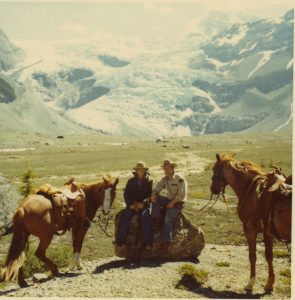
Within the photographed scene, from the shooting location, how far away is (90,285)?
12.5 m

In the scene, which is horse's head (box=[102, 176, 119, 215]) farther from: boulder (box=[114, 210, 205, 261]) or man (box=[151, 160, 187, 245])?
man (box=[151, 160, 187, 245])

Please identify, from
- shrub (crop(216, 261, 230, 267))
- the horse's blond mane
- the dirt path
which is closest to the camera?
the dirt path

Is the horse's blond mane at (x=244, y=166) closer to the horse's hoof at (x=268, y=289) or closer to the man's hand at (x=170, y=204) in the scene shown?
the man's hand at (x=170, y=204)

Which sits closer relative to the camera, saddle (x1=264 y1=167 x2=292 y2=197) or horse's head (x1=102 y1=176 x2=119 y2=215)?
saddle (x1=264 y1=167 x2=292 y2=197)

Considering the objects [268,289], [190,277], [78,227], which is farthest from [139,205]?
[268,289]

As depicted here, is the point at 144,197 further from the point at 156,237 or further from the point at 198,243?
the point at 198,243

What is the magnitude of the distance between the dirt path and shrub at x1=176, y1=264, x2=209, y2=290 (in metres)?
0.14

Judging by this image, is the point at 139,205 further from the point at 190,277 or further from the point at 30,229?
the point at 30,229

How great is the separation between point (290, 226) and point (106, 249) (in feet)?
29.7

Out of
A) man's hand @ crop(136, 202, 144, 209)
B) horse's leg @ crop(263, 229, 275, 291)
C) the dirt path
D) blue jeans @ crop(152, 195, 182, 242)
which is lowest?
the dirt path

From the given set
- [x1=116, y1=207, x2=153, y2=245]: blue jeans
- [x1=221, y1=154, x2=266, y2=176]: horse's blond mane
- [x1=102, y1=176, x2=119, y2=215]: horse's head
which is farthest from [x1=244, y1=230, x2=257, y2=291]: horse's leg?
[x1=102, y1=176, x2=119, y2=215]: horse's head

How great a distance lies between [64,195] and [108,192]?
4.36ft

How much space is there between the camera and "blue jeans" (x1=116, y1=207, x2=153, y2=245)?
1346 centimetres

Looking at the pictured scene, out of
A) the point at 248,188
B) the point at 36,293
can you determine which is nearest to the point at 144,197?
the point at 248,188
